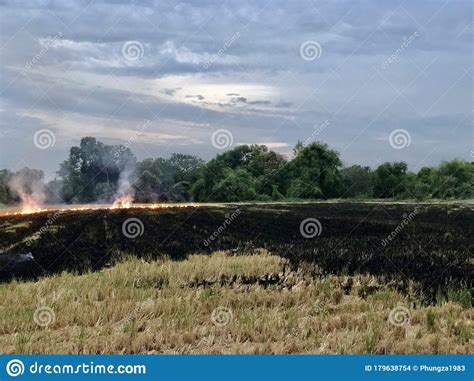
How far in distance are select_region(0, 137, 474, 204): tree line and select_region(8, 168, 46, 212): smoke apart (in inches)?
71.2

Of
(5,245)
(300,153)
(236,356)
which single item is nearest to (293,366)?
(236,356)

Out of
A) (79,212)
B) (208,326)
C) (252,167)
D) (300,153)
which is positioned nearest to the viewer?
(208,326)

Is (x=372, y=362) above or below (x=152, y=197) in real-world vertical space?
below

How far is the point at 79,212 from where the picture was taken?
2300 centimetres

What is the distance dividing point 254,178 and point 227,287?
18159 mm

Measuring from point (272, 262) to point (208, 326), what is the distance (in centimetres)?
526

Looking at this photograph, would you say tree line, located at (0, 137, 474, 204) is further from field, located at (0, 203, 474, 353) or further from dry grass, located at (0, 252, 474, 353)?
dry grass, located at (0, 252, 474, 353)

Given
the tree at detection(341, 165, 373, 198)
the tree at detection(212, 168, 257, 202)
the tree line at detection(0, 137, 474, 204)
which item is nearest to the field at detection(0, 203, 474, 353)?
the tree line at detection(0, 137, 474, 204)

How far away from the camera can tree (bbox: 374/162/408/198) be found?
27.4m

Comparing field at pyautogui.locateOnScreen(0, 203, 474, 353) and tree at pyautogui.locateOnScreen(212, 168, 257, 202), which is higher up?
tree at pyautogui.locateOnScreen(212, 168, 257, 202)

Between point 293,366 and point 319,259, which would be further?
point 319,259

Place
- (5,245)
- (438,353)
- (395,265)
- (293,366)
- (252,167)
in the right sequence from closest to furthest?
(293,366) → (438,353) → (395,265) → (5,245) → (252,167)

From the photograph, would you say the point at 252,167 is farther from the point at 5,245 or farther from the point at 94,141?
the point at 5,245

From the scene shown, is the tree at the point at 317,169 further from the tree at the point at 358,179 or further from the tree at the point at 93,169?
the tree at the point at 93,169
